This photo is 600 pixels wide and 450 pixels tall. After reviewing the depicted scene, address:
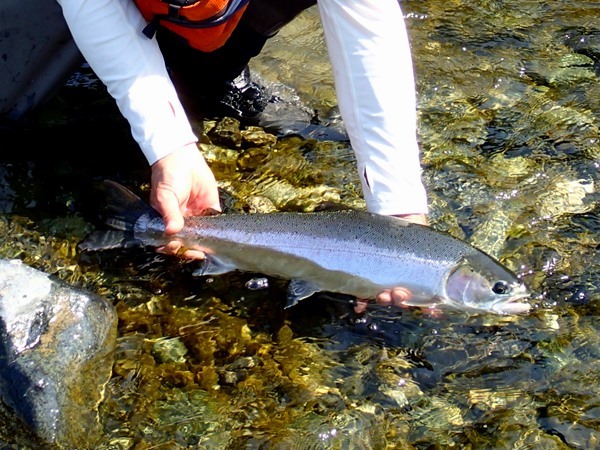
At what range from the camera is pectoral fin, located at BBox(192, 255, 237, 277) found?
3.76 metres

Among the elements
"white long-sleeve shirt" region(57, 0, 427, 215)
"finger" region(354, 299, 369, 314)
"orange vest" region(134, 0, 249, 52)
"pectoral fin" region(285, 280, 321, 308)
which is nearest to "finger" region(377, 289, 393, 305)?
"finger" region(354, 299, 369, 314)

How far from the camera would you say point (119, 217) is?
383cm

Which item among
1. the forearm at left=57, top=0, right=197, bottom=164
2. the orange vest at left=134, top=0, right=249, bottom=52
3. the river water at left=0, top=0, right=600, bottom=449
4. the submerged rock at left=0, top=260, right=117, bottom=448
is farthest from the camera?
the orange vest at left=134, top=0, right=249, bottom=52

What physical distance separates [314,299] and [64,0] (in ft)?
5.87

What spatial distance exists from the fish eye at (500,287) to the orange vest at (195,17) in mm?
1817

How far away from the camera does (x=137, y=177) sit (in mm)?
4496

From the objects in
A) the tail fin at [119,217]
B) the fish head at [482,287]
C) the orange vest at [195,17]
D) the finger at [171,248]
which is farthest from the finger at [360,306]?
the orange vest at [195,17]

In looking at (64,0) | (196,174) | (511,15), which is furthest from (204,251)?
(511,15)

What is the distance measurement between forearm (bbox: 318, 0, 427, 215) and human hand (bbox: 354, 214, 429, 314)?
0.03 meters

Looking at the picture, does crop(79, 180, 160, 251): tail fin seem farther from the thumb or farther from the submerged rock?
the submerged rock

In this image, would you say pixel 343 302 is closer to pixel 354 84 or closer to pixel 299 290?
pixel 299 290

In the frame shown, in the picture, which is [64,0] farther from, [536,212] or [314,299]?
[536,212]

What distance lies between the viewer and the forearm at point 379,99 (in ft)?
12.3

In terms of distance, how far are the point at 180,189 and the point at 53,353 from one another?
894 millimetres
